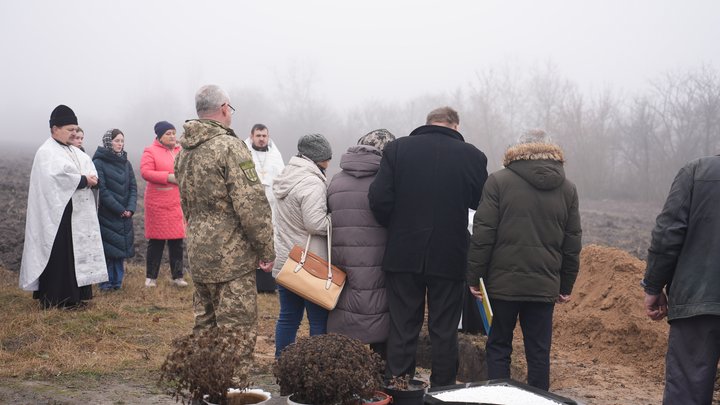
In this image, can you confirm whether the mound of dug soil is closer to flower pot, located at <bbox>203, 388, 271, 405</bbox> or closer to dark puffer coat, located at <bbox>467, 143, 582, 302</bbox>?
dark puffer coat, located at <bbox>467, 143, 582, 302</bbox>

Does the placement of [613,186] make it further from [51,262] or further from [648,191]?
[51,262]

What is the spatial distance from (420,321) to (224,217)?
153 centimetres

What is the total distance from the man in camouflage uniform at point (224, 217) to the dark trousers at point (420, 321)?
0.95m

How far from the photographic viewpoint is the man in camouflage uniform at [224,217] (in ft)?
15.4

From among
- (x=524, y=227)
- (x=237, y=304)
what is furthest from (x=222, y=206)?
(x=524, y=227)

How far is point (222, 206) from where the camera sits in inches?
187

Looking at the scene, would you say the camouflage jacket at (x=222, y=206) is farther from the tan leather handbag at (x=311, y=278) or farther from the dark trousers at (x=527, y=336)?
the dark trousers at (x=527, y=336)

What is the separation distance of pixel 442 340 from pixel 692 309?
1761 mm

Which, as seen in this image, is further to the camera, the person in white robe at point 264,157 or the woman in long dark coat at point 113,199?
the person in white robe at point 264,157

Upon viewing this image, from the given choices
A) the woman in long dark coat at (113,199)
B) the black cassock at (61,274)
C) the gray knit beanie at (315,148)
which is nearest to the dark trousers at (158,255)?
the woman in long dark coat at (113,199)

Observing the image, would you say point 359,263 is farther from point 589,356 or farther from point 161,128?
point 161,128

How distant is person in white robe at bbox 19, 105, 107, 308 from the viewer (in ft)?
23.9

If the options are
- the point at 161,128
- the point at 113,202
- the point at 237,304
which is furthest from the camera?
the point at 161,128

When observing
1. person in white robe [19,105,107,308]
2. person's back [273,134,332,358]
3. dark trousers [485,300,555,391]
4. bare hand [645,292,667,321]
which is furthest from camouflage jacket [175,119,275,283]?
person in white robe [19,105,107,308]
